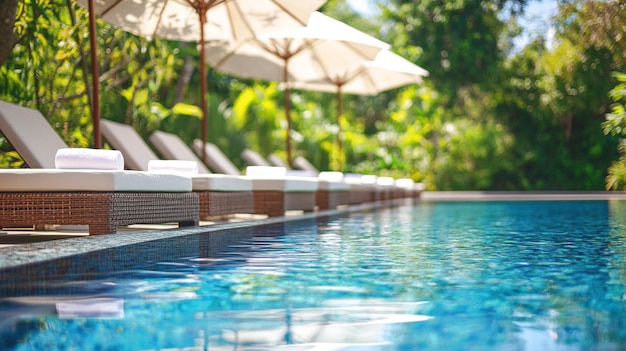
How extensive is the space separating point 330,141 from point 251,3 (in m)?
11.0

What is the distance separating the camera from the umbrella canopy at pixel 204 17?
428 inches

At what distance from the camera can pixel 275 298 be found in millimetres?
3467

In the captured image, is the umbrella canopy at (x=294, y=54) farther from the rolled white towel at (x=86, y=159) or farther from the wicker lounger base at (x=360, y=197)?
the rolled white towel at (x=86, y=159)

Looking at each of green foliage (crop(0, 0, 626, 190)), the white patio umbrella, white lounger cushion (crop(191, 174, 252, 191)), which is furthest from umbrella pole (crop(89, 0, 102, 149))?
green foliage (crop(0, 0, 626, 190))

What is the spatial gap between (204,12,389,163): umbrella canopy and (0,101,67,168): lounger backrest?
5.47 metres

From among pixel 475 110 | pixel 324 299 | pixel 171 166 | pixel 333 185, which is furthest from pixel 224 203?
pixel 475 110

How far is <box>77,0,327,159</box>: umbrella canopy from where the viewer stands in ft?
35.6

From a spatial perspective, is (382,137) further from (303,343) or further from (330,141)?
(303,343)

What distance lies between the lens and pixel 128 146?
10516mm

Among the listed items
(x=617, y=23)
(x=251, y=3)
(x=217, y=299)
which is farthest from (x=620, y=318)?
(x=617, y=23)

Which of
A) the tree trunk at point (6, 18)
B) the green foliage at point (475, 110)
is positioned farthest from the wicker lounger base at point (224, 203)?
the green foliage at point (475, 110)

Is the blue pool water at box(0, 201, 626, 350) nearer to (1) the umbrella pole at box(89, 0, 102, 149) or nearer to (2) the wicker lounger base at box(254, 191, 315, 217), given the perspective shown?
(1) the umbrella pole at box(89, 0, 102, 149)

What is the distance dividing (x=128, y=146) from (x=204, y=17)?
2007 millimetres

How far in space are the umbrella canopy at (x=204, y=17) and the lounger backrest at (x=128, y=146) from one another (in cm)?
122
